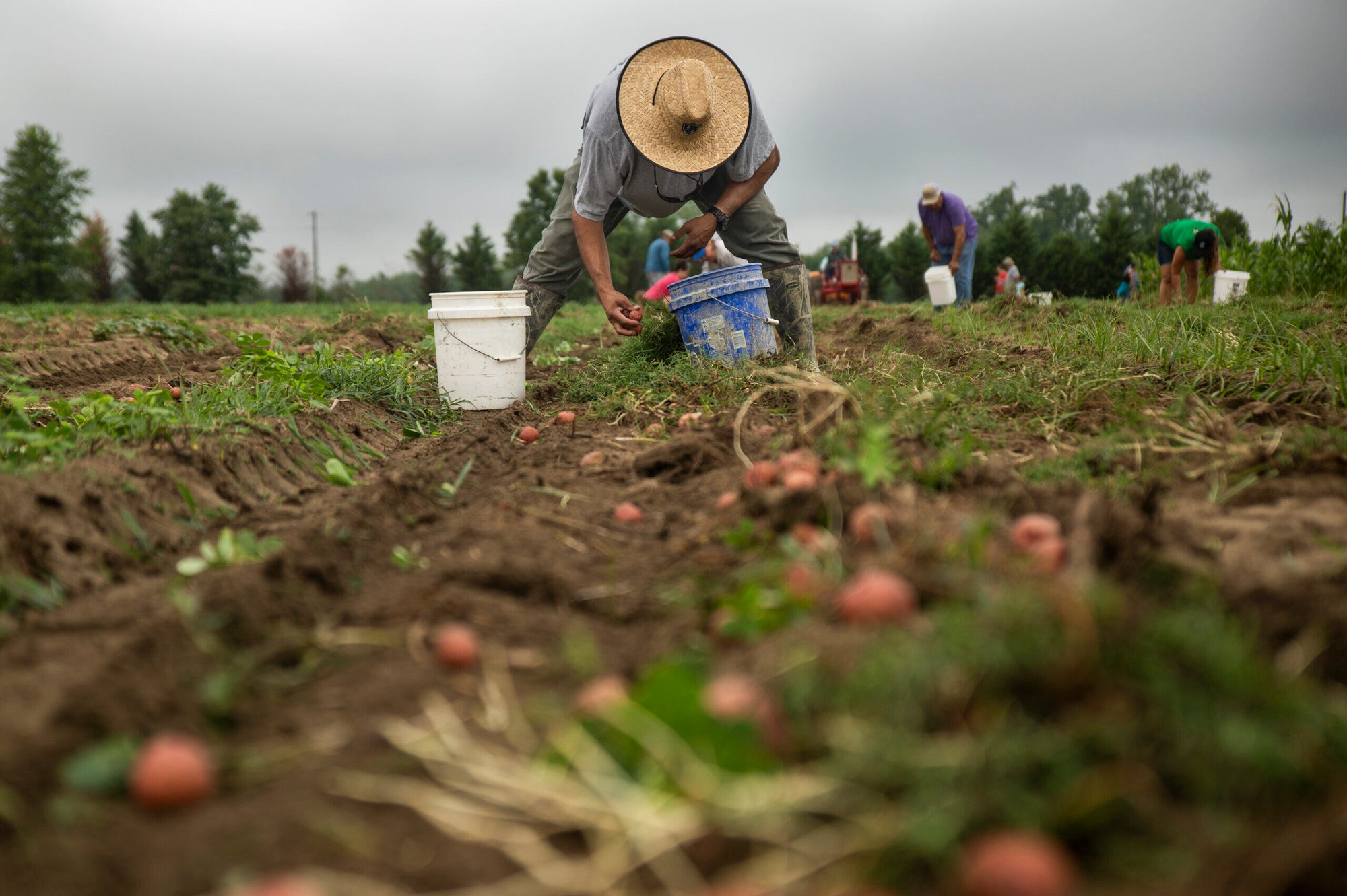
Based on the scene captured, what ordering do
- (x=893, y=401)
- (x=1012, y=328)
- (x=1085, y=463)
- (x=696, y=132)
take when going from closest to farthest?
1. (x=1085, y=463)
2. (x=893, y=401)
3. (x=696, y=132)
4. (x=1012, y=328)

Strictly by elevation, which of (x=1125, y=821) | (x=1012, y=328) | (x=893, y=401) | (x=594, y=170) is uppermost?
(x=594, y=170)

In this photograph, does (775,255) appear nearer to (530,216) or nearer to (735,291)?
(735,291)

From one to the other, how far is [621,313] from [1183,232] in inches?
315

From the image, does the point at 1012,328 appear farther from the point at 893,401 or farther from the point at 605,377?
the point at 893,401

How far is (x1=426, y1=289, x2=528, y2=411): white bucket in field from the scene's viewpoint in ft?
15.2

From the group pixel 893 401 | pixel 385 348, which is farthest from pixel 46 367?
pixel 893 401

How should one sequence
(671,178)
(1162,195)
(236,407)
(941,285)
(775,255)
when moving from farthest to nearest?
1. (1162,195)
2. (941,285)
3. (775,255)
4. (671,178)
5. (236,407)

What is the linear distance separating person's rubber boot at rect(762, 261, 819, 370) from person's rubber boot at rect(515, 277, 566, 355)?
1353mm

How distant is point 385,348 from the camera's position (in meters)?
8.41

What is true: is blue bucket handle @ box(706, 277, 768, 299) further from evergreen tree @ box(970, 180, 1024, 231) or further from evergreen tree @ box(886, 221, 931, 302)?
evergreen tree @ box(970, 180, 1024, 231)

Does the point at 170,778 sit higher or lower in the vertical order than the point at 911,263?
lower

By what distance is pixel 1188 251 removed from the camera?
967 cm

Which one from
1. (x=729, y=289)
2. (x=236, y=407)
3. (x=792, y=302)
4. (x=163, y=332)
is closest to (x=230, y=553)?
(x=236, y=407)

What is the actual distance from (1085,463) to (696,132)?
287 cm
